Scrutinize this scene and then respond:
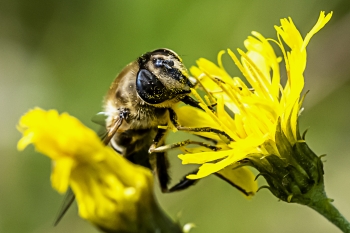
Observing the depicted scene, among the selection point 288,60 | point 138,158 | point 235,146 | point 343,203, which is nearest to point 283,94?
point 288,60

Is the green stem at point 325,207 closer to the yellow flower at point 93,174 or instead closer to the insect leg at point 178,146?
the insect leg at point 178,146

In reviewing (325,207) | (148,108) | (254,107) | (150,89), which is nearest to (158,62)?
(150,89)

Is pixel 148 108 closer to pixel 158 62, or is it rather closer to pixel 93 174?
pixel 158 62

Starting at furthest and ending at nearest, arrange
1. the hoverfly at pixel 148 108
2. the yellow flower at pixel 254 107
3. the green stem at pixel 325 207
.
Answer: the hoverfly at pixel 148 108
the green stem at pixel 325 207
the yellow flower at pixel 254 107

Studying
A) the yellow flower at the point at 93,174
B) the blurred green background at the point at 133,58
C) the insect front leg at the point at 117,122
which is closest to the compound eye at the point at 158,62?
the insect front leg at the point at 117,122

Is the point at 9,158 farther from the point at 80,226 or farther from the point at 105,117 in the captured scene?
the point at 105,117

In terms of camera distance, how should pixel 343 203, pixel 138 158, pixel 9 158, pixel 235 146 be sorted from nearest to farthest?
pixel 235 146 → pixel 138 158 → pixel 343 203 → pixel 9 158

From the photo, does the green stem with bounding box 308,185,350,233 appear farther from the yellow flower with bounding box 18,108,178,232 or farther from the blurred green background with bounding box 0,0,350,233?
the blurred green background with bounding box 0,0,350,233

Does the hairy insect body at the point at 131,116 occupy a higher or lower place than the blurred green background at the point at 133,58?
higher
